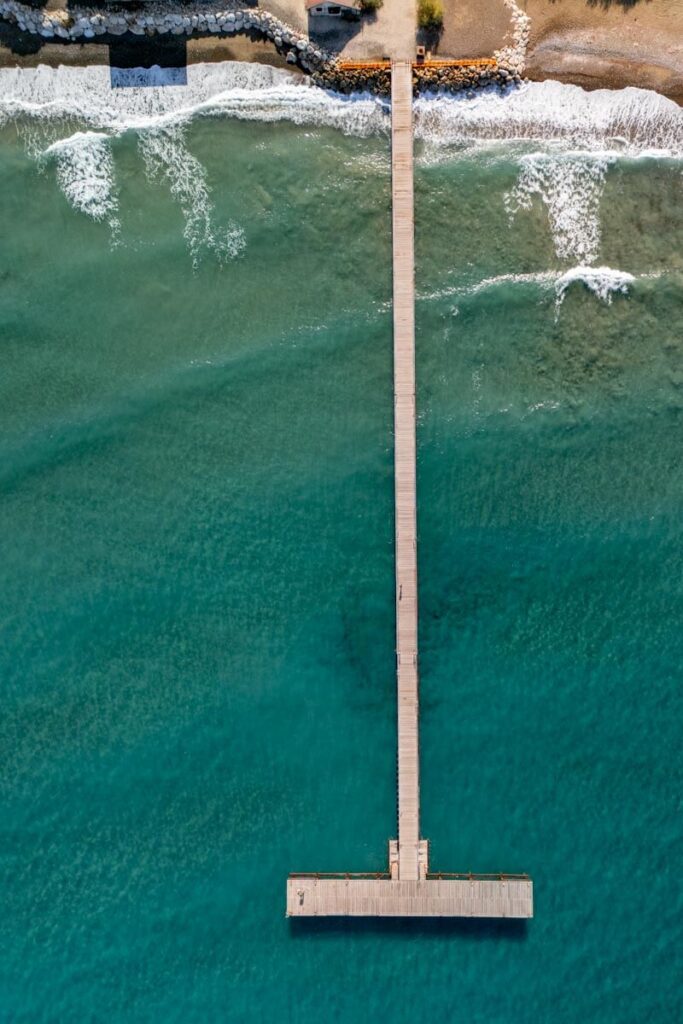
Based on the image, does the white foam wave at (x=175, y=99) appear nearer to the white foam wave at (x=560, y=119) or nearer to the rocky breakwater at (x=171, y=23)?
the rocky breakwater at (x=171, y=23)

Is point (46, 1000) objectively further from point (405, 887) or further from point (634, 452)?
point (634, 452)

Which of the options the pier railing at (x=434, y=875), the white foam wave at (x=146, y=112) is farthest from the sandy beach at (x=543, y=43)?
the pier railing at (x=434, y=875)

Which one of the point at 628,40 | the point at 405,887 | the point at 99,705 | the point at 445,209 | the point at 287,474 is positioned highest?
the point at 628,40

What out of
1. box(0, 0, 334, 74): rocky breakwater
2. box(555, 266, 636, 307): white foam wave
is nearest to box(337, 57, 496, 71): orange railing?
Result: box(0, 0, 334, 74): rocky breakwater

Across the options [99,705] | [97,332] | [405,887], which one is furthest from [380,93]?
[405,887]

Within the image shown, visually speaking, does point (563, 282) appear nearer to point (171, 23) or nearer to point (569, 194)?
point (569, 194)

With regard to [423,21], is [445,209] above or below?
below

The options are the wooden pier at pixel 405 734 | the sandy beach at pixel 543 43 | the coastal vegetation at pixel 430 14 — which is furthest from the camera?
the sandy beach at pixel 543 43

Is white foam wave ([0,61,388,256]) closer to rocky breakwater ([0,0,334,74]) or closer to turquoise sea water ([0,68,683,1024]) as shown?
turquoise sea water ([0,68,683,1024])
